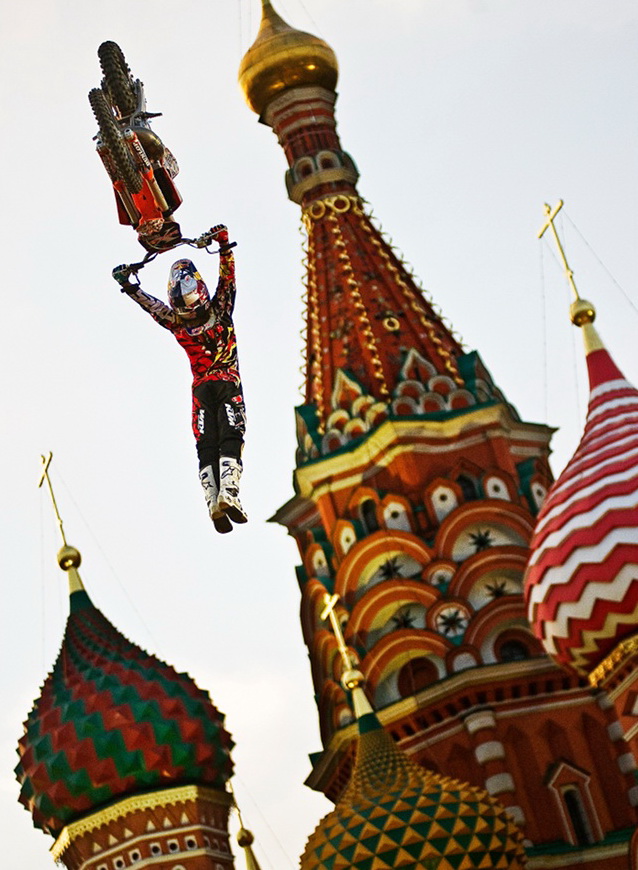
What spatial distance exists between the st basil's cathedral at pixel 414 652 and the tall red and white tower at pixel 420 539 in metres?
0.03

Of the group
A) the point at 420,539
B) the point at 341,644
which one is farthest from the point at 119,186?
the point at 420,539

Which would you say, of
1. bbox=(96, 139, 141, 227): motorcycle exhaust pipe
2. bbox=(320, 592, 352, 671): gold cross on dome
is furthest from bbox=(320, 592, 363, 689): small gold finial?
bbox=(96, 139, 141, 227): motorcycle exhaust pipe

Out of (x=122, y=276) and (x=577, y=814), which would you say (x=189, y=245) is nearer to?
(x=122, y=276)

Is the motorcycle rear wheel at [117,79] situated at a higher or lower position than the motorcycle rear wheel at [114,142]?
higher

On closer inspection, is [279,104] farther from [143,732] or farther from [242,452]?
[242,452]

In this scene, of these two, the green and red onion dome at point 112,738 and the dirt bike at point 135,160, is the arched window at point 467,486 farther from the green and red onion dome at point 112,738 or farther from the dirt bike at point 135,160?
the dirt bike at point 135,160

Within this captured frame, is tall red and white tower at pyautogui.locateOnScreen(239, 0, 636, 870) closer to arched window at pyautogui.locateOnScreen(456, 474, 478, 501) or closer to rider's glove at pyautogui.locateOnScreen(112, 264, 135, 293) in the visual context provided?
arched window at pyautogui.locateOnScreen(456, 474, 478, 501)

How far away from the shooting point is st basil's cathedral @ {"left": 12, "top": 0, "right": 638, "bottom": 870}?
2056 centimetres

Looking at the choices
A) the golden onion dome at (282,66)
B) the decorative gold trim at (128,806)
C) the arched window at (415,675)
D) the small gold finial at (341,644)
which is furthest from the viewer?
the golden onion dome at (282,66)

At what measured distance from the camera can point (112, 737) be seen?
2342cm

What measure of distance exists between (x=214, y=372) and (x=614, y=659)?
23.8ft

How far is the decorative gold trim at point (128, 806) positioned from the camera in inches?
919

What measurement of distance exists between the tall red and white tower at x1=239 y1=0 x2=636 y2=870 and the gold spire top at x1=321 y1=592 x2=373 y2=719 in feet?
1.39

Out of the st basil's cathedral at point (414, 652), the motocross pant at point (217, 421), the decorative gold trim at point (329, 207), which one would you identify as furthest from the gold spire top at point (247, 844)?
the motocross pant at point (217, 421)
